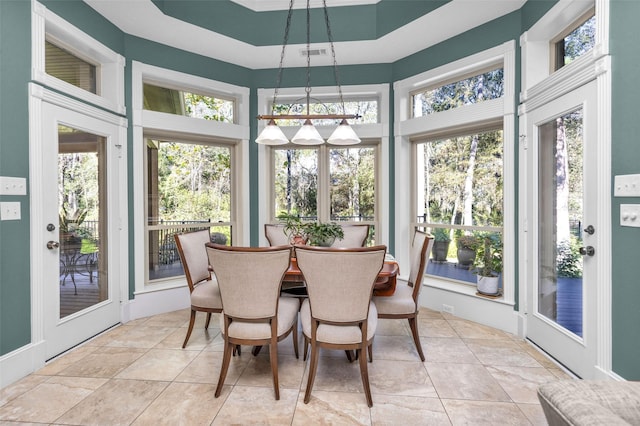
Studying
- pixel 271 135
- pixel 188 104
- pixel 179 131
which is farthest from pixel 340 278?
pixel 188 104

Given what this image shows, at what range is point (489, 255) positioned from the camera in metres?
3.23

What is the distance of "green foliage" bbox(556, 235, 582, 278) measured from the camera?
221 centimetres

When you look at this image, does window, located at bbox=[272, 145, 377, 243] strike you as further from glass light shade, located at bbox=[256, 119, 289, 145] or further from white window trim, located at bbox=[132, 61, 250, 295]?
glass light shade, located at bbox=[256, 119, 289, 145]

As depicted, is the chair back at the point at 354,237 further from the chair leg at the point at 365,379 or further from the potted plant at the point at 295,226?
the chair leg at the point at 365,379

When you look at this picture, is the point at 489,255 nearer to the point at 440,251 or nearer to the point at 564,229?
the point at 440,251

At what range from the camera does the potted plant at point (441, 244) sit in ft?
11.7

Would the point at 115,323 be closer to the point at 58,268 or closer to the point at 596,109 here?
the point at 58,268

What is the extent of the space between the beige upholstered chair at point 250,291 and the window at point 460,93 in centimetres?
277

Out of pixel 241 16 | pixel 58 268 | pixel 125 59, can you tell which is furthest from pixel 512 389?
pixel 125 59

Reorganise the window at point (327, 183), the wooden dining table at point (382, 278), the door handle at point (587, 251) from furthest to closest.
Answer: the window at point (327, 183), the wooden dining table at point (382, 278), the door handle at point (587, 251)

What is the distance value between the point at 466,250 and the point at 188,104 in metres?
3.69

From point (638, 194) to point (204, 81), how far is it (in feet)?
13.2

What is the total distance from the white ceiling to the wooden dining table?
2447 millimetres

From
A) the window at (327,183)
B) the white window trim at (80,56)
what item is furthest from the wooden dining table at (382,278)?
the white window trim at (80,56)
